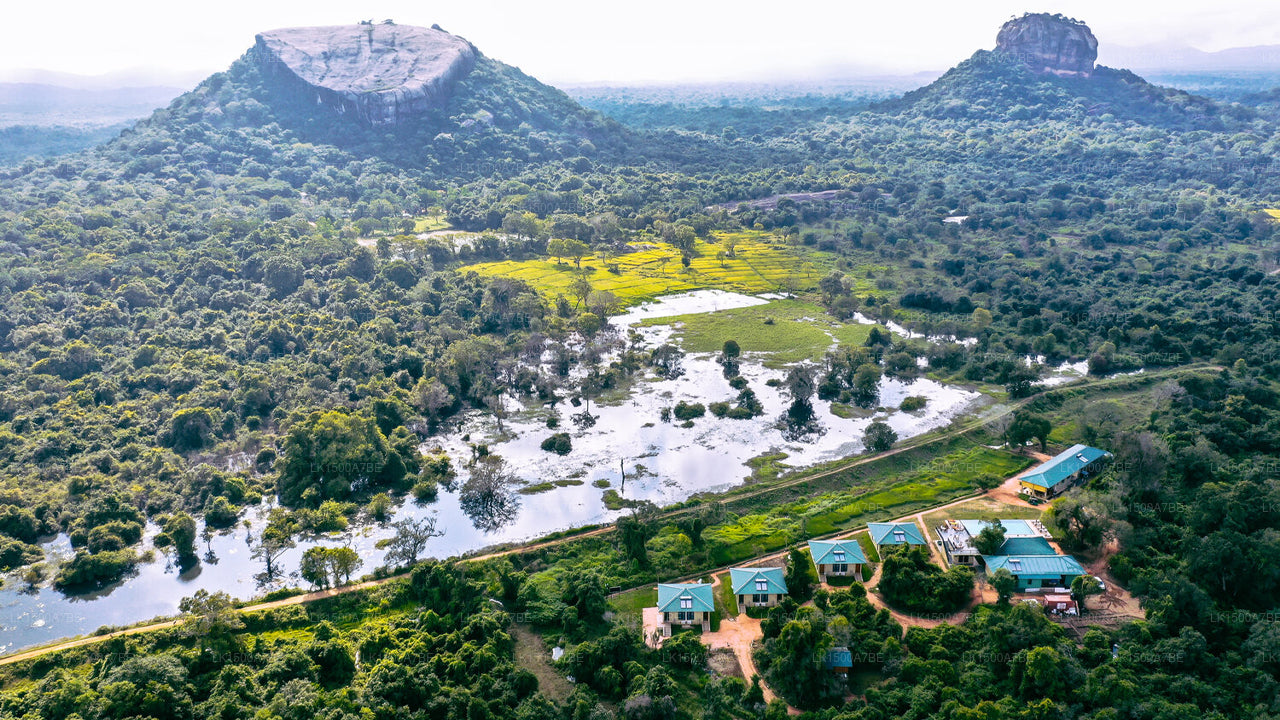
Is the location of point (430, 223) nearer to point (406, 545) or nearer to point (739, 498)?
point (406, 545)

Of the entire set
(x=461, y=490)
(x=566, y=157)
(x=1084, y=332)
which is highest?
(x=566, y=157)

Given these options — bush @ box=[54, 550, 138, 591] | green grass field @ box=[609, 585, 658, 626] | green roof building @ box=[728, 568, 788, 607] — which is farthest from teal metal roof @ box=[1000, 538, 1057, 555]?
bush @ box=[54, 550, 138, 591]

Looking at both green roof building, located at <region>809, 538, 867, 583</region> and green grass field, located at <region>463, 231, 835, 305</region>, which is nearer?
green roof building, located at <region>809, 538, 867, 583</region>

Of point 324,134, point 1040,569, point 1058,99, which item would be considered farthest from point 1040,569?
point 1058,99

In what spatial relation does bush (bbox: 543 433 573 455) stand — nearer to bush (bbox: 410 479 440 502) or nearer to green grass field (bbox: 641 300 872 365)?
bush (bbox: 410 479 440 502)

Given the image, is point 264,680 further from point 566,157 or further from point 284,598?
point 566,157

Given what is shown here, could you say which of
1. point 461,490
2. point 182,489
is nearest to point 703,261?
point 461,490

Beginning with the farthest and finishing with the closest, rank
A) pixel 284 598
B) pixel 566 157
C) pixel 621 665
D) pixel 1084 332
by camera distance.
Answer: pixel 566 157 → pixel 1084 332 → pixel 284 598 → pixel 621 665
